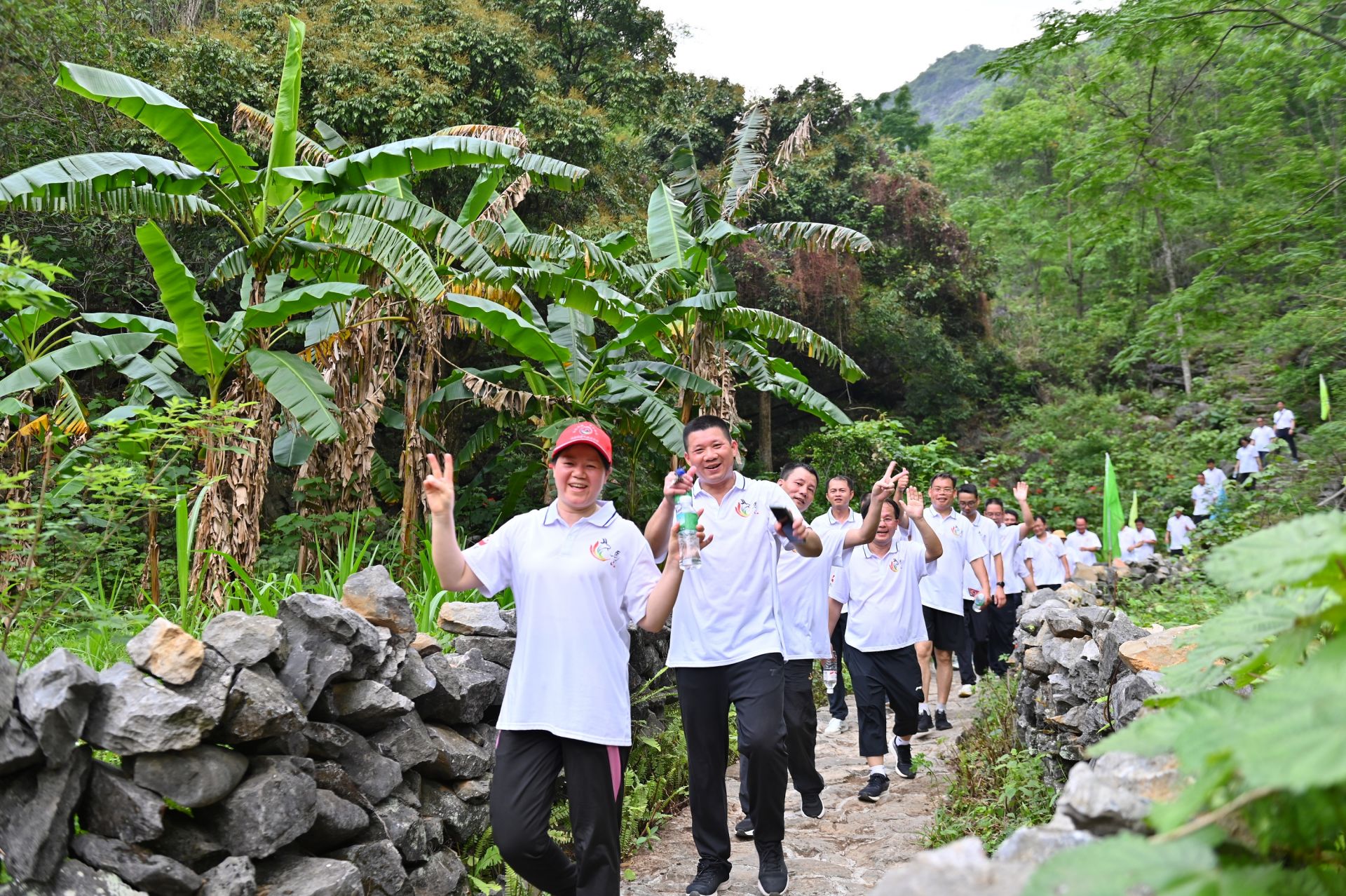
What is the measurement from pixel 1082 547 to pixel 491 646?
554 inches

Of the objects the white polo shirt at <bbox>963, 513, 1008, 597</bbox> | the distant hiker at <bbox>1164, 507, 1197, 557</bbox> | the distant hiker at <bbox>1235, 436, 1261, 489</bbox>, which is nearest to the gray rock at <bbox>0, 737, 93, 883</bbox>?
the white polo shirt at <bbox>963, 513, 1008, 597</bbox>

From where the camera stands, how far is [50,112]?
49.4 feet

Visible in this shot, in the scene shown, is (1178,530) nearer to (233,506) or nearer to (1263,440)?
(1263,440)

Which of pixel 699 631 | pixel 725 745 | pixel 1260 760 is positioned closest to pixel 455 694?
pixel 699 631

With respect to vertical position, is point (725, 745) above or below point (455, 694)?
below

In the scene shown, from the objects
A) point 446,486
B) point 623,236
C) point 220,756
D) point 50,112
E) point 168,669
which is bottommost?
point 220,756

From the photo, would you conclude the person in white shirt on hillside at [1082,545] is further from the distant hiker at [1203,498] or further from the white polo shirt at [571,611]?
the white polo shirt at [571,611]

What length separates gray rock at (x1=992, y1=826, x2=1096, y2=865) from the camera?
1684 mm

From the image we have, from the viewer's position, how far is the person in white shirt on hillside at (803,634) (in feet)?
21.5

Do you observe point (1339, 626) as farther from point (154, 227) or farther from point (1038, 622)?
point (154, 227)

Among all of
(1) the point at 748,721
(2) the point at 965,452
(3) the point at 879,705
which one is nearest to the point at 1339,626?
(1) the point at 748,721

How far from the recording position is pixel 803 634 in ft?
22.5

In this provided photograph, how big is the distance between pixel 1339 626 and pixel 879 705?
649cm

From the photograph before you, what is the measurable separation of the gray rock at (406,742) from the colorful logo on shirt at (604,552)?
140 cm
